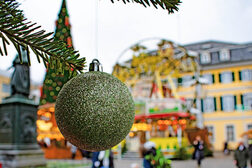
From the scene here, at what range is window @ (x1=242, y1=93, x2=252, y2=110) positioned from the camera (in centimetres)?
3294

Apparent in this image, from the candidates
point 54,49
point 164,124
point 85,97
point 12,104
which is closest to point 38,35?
point 54,49

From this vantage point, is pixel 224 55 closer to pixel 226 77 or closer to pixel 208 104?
pixel 226 77

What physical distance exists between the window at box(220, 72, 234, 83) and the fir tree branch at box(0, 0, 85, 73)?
115ft

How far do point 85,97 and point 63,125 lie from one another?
16 cm

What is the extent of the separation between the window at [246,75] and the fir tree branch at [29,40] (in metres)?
34.7

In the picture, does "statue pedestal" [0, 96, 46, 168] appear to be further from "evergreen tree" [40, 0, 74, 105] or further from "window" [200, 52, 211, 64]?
"window" [200, 52, 211, 64]

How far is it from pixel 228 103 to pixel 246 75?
346 centimetres

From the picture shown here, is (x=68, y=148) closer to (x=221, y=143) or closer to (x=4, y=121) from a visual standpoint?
(x=4, y=121)

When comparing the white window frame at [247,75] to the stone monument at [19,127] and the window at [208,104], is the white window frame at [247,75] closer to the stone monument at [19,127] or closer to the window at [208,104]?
the window at [208,104]

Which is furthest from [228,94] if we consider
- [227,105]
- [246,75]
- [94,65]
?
[94,65]

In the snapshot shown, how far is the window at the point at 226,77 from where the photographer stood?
3441cm

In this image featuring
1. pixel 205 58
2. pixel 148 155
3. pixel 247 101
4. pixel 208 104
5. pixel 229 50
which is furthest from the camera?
pixel 205 58

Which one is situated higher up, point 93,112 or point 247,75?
point 247,75

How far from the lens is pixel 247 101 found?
33.4 m
